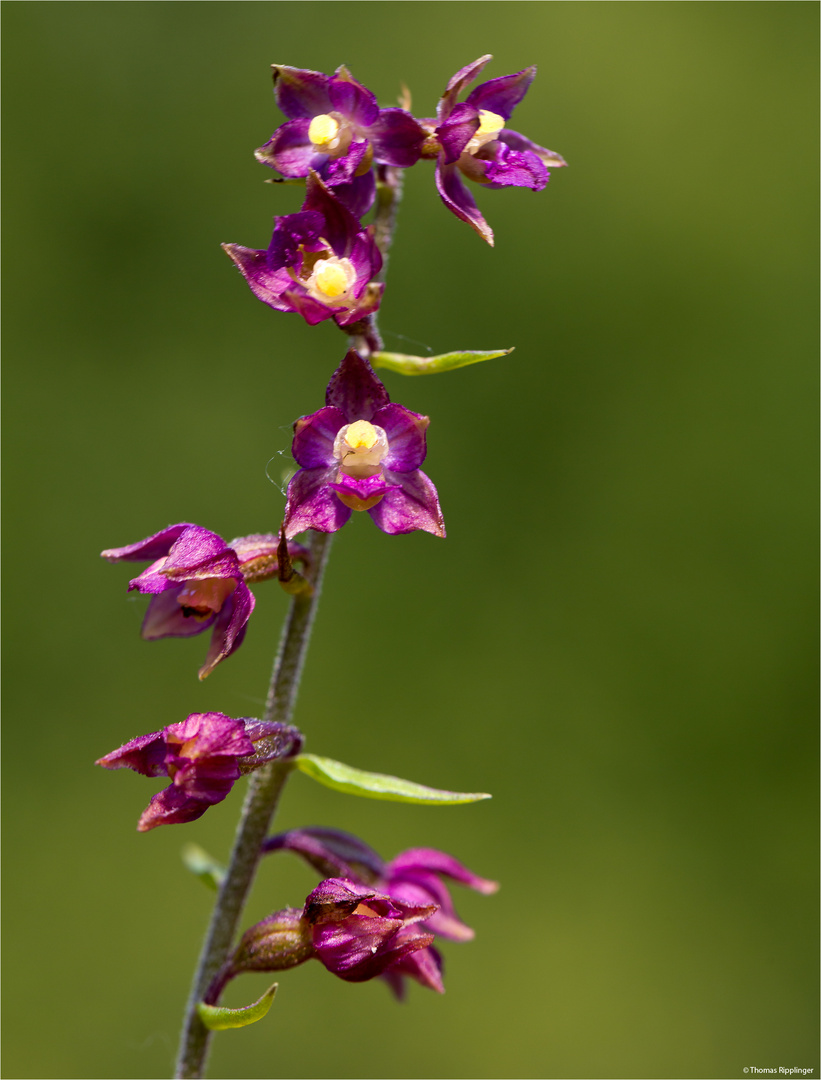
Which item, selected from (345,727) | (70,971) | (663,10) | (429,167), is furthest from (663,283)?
(70,971)

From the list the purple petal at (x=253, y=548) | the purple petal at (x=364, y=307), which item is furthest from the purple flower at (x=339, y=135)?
the purple petal at (x=253, y=548)

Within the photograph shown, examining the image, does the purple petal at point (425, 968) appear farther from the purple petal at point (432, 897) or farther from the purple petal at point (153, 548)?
the purple petal at point (153, 548)

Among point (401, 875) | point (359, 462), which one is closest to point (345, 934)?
point (401, 875)

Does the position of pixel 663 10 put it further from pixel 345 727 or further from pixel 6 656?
pixel 6 656

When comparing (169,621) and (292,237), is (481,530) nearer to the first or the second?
(169,621)

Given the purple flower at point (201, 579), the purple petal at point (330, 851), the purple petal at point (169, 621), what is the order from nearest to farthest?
the purple flower at point (201, 579), the purple petal at point (169, 621), the purple petal at point (330, 851)

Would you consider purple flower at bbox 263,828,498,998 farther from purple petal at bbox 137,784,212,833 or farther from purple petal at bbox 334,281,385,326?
purple petal at bbox 334,281,385,326

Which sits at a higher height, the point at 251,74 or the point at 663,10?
the point at 663,10
